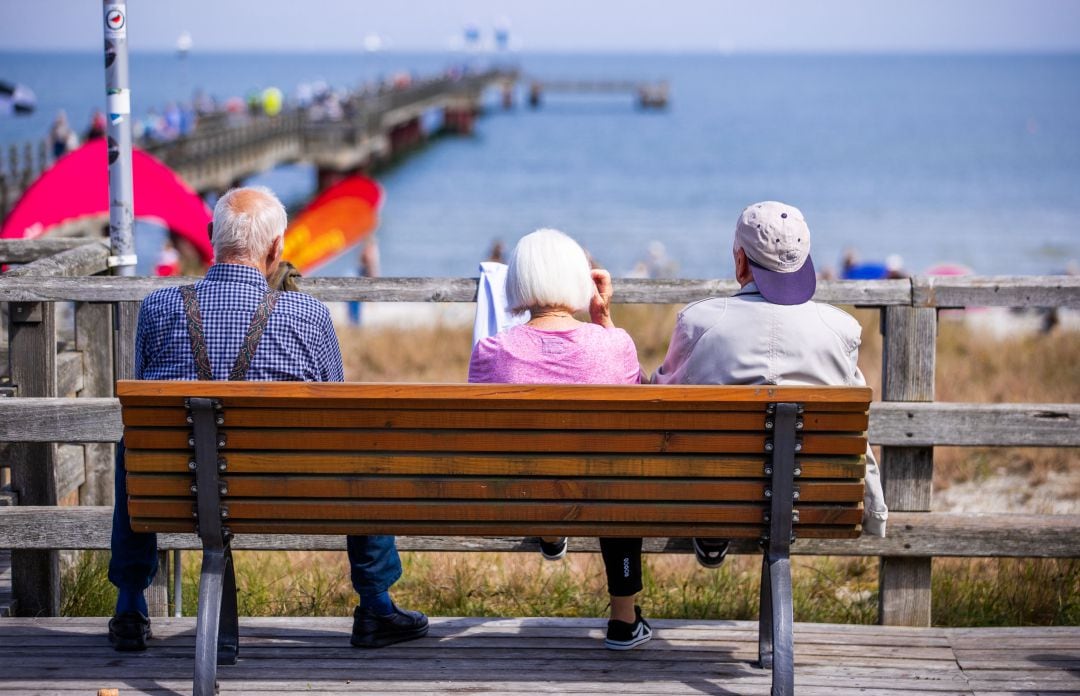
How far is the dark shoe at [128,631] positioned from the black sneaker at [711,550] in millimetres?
1642

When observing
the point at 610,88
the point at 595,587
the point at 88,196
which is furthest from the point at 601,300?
the point at 610,88

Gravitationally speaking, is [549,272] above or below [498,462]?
above

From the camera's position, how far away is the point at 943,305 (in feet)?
12.7

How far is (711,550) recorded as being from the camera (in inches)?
140

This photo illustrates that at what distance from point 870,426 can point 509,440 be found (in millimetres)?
1372

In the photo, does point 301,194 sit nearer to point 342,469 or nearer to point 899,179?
point 899,179

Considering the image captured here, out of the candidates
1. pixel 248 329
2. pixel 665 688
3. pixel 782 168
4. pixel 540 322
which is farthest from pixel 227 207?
pixel 782 168

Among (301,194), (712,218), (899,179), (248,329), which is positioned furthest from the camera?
(899,179)

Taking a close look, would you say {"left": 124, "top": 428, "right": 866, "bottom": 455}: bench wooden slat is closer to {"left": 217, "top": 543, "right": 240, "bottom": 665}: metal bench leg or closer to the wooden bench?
the wooden bench

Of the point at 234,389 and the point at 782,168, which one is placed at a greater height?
the point at 782,168

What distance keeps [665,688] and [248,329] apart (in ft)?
4.89

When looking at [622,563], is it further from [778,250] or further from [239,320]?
[239,320]

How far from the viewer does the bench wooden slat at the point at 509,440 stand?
2.99 metres

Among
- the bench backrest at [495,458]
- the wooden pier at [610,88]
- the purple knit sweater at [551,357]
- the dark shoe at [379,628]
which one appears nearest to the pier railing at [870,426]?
the dark shoe at [379,628]
